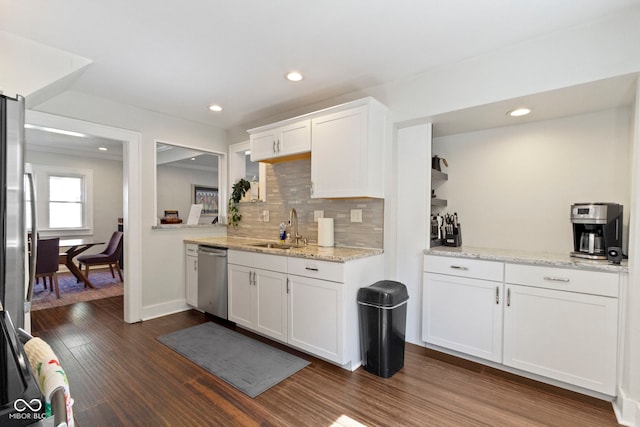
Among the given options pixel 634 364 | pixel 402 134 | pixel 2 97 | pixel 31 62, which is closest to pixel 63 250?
pixel 31 62

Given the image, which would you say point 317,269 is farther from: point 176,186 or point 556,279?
point 176,186

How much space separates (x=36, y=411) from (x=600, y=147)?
3.46 m

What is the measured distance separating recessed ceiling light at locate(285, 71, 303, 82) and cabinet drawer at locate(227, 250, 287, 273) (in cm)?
161

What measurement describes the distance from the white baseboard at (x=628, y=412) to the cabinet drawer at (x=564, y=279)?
0.60 metres

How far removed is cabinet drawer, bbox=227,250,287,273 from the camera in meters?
2.79

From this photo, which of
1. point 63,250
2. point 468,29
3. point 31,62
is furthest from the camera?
point 63,250

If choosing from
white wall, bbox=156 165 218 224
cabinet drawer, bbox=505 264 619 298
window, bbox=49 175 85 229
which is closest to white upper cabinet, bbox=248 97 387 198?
cabinet drawer, bbox=505 264 619 298

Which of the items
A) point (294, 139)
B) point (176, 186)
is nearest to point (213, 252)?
point (294, 139)

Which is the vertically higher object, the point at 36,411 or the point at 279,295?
the point at 36,411

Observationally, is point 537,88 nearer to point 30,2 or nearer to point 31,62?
point 30,2

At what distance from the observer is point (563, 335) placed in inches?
83.0

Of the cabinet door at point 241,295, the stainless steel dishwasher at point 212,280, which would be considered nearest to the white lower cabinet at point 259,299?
the cabinet door at point 241,295

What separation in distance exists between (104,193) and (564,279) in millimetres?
8072

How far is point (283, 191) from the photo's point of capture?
3.76 m
